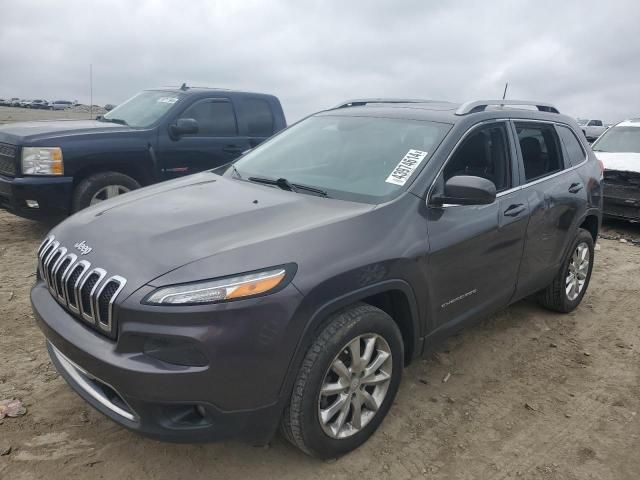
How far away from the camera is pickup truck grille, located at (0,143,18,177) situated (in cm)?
559

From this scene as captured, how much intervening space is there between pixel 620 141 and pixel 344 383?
8488 mm

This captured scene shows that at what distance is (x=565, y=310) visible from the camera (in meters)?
4.63

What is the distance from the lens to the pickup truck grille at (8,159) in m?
5.59

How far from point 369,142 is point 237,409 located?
186 cm

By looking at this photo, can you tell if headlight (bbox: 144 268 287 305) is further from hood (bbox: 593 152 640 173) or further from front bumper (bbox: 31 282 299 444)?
hood (bbox: 593 152 640 173)

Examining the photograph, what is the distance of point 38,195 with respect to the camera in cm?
554

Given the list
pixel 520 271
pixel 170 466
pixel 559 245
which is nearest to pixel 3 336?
pixel 170 466

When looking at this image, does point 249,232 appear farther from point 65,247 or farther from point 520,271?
point 520,271

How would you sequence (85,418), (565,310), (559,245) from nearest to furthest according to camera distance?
(85,418) < (559,245) < (565,310)

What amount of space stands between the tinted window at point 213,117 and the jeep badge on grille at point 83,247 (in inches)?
173

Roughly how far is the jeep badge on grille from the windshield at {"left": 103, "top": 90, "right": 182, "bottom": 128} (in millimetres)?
4277

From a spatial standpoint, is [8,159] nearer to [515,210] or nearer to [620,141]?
[515,210]

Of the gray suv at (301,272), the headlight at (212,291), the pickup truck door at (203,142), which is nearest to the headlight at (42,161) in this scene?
the pickup truck door at (203,142)

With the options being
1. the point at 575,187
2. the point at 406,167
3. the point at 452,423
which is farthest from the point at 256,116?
the point at 452,423
